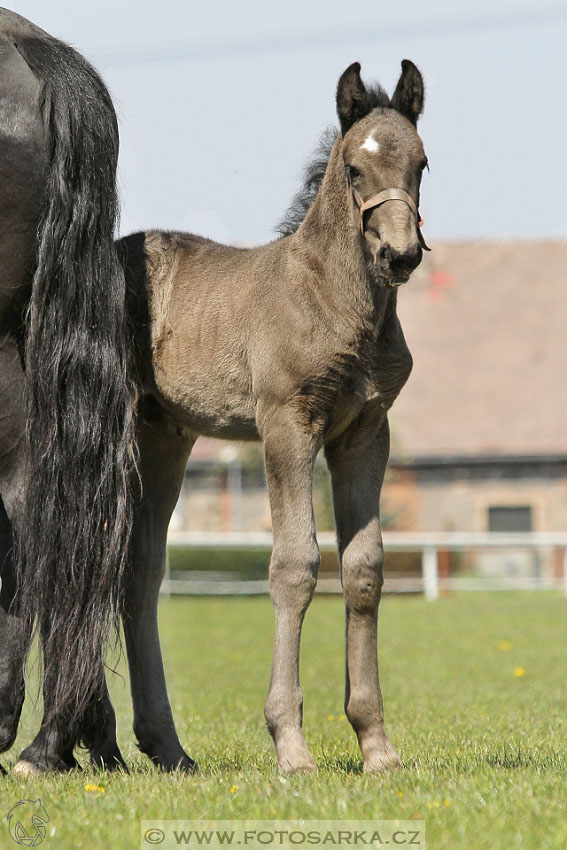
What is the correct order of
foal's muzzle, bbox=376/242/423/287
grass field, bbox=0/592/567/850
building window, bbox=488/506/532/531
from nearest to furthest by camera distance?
grass field, bbox=0/592/567/850
foal's muzzle, bbox=376/242/423/287
building window, bbox=488/506/532/531

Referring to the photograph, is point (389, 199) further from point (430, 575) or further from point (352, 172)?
point (430, 575)

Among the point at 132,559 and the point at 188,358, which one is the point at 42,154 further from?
the point at 132,559

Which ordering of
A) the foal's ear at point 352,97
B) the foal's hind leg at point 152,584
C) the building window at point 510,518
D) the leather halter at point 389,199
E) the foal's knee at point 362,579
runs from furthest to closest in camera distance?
1. the building window at point 510,518
2. the foal's hind leg at point 152,584
3. the foal's knee at point 362,579
4. the foal's ear at point 352,97
5. the leather halter at point 389,199

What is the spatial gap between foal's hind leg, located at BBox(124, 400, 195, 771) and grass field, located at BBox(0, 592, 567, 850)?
0.61 feet

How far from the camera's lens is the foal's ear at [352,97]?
14.8 feet

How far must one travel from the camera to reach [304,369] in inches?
178

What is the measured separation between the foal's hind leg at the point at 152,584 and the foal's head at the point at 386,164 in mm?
1455

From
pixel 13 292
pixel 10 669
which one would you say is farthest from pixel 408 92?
pixel 10 669

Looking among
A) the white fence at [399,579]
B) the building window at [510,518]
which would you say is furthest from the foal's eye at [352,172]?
the building window at [510,518]

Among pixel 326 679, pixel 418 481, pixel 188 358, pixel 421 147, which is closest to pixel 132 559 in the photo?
pixel 188 358

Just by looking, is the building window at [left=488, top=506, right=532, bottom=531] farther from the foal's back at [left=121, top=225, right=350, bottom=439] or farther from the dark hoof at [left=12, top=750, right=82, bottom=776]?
the dark hoof at [left=12, top=750, right=82, bottom=776]

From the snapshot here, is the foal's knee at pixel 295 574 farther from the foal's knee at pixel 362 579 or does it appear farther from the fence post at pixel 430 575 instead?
the fence post at pixel 430 575

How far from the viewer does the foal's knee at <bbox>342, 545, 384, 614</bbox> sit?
475cm

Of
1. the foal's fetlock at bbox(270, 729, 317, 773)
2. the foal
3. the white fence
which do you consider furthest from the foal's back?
the white fence
